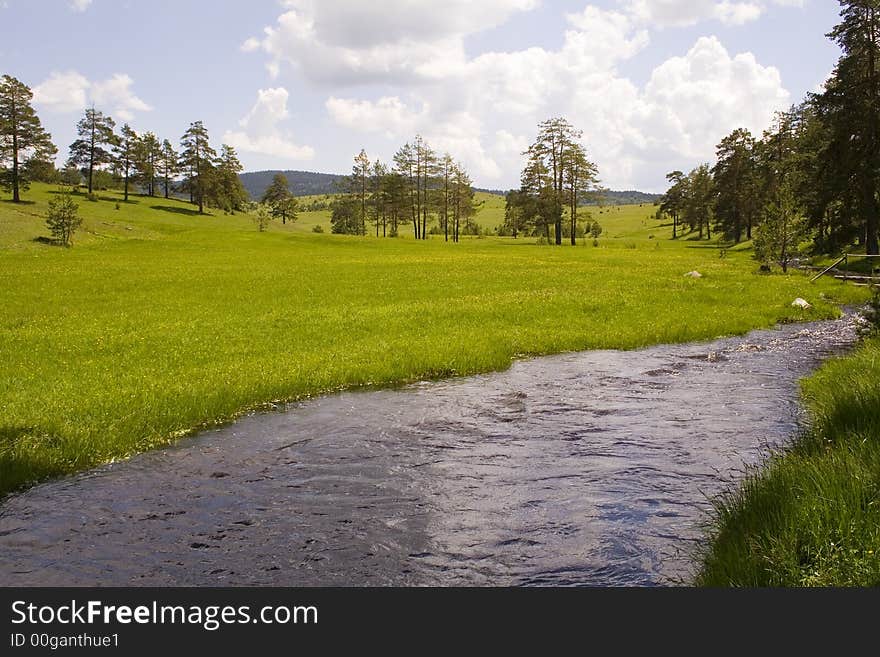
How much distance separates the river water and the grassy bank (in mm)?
760

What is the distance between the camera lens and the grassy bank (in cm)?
648

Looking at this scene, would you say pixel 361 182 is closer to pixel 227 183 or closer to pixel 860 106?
pixel 227 183

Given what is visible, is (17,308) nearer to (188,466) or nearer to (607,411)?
(188,466)

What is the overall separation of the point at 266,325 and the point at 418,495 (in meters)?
18.0

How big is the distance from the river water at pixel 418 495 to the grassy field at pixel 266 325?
4.73ft

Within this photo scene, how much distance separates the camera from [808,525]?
7219 mm

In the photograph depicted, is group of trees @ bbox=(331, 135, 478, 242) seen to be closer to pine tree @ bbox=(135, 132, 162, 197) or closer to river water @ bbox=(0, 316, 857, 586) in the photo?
pine tree @ bbox=(135, 132, 162, 197)

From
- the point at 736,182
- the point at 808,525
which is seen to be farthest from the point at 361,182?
the point at 808,525

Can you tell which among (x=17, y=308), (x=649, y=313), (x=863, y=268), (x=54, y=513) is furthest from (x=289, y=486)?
(x=863, y=268)

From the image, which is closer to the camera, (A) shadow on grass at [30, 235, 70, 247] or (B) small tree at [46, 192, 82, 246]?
(A) shadow on grass at [30, 235, 70, 247]

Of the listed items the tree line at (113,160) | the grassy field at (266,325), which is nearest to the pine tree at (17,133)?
the tree line at (113,160)

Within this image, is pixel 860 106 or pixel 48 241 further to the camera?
pixel 48 241

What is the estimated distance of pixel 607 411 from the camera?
16.5 m

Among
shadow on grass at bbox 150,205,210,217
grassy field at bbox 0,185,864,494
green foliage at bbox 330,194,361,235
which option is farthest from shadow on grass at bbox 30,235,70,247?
green foliage at bbox 330,194,361,235
